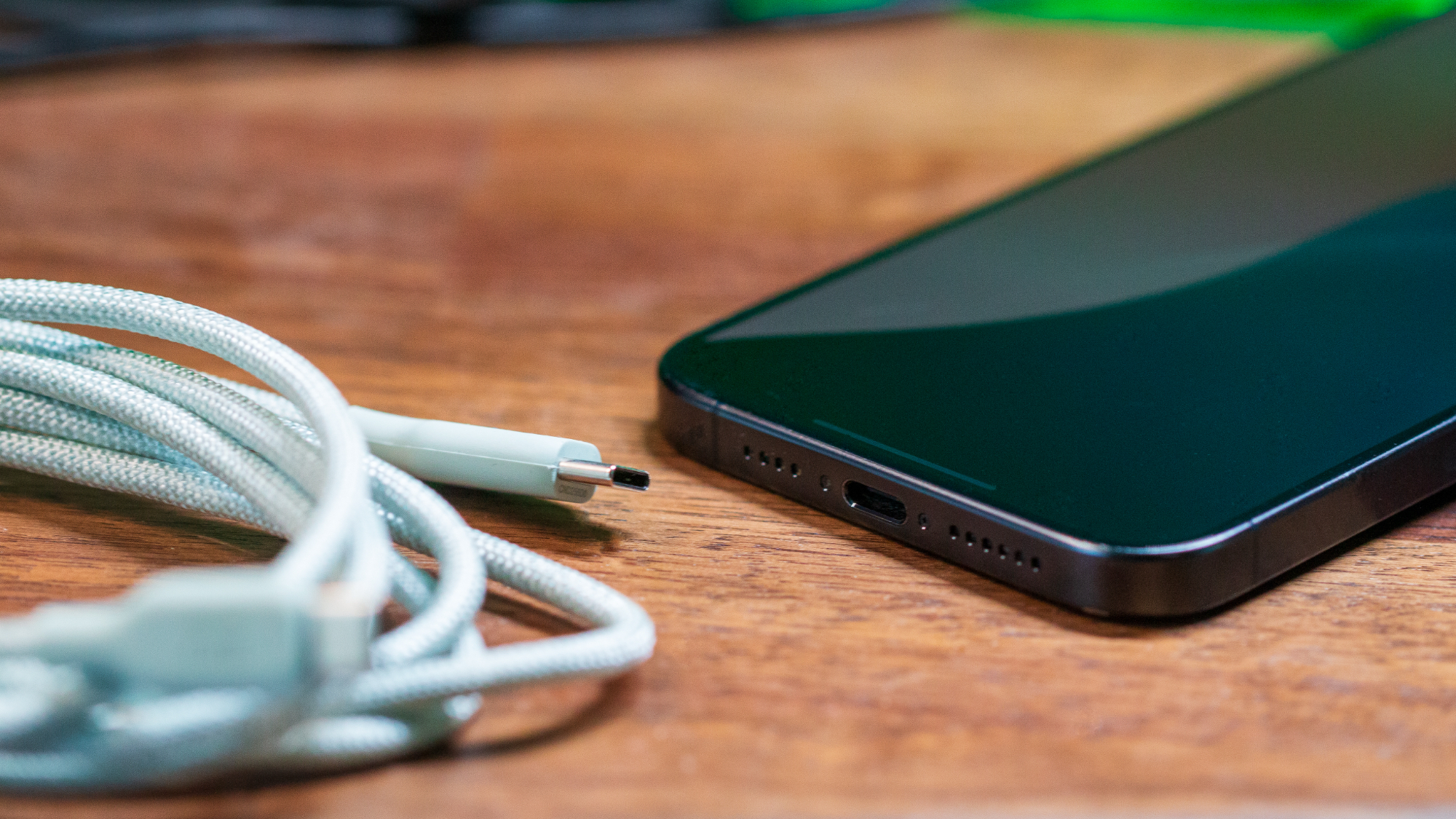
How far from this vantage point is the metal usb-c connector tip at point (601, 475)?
0.37 meters

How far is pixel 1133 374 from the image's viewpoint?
1.28ft

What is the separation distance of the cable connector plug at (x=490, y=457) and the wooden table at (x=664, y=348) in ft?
0.04

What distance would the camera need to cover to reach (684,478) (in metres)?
0.42

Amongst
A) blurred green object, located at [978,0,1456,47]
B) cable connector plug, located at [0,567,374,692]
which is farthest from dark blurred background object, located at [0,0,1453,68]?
cable connector plug, located at [0,567,374,692]

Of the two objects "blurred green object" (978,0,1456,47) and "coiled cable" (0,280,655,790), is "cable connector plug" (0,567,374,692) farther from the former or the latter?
"blurred green object" (978,0,1456,47)

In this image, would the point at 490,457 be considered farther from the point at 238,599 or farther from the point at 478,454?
the point at 238,599

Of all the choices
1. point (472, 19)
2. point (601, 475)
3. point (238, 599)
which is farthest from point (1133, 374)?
point (472, 19)

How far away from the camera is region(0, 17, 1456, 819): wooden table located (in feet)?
0.93

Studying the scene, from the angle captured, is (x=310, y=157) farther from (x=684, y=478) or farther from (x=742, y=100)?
(x=684, y=478)

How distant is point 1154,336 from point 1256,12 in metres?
0.72

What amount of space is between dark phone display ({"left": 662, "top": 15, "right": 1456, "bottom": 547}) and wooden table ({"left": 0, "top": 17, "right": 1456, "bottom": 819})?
1.3 inches

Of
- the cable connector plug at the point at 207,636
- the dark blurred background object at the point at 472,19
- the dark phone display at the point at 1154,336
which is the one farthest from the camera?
the dark blurred background object at the point at 472,19

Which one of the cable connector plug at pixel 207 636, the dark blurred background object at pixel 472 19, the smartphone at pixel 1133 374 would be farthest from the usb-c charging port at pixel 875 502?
the dark blurred background object at pixel 472 19

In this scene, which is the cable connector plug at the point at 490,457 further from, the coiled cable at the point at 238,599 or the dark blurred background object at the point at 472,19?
the dark blurred background object at the point at 472,19
